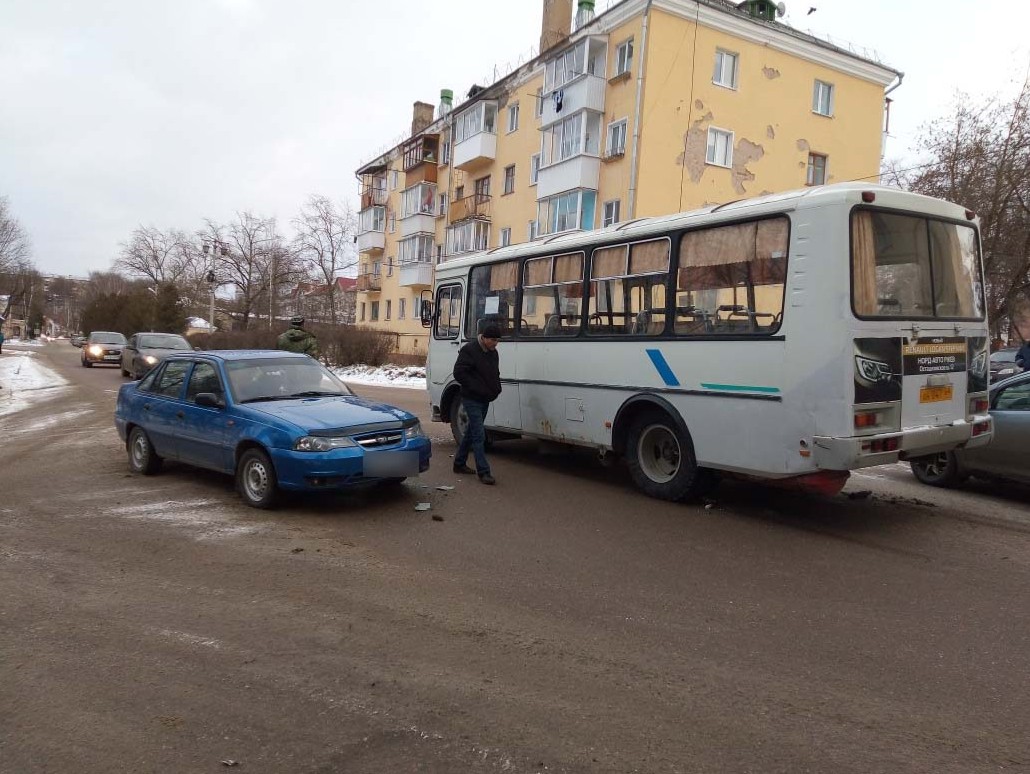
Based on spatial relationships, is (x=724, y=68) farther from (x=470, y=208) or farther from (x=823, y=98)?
(x=470, y=208)

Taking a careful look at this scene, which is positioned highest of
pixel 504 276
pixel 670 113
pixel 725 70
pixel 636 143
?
pixel 725 70

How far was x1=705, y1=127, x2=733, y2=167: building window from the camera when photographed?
27.1 meters

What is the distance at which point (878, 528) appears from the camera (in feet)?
21.1

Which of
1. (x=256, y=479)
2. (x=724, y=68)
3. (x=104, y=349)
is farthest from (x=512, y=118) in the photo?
(x=256, y=479)

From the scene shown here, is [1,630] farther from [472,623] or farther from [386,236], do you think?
[386,236]

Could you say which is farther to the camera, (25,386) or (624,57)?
(624,57)

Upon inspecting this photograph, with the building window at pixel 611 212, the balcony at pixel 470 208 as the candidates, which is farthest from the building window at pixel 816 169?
the balcony at pixel 470 208

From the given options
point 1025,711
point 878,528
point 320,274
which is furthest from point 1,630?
point 320,274

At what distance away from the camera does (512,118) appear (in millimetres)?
34375

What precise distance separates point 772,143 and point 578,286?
23.4 m

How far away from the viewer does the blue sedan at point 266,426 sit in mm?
6371

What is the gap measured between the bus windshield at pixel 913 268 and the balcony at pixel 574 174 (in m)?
21.7

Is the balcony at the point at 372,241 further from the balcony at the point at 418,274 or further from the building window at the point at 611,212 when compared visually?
the building window at the point at 611,212

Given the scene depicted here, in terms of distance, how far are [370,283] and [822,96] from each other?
30.8 m
